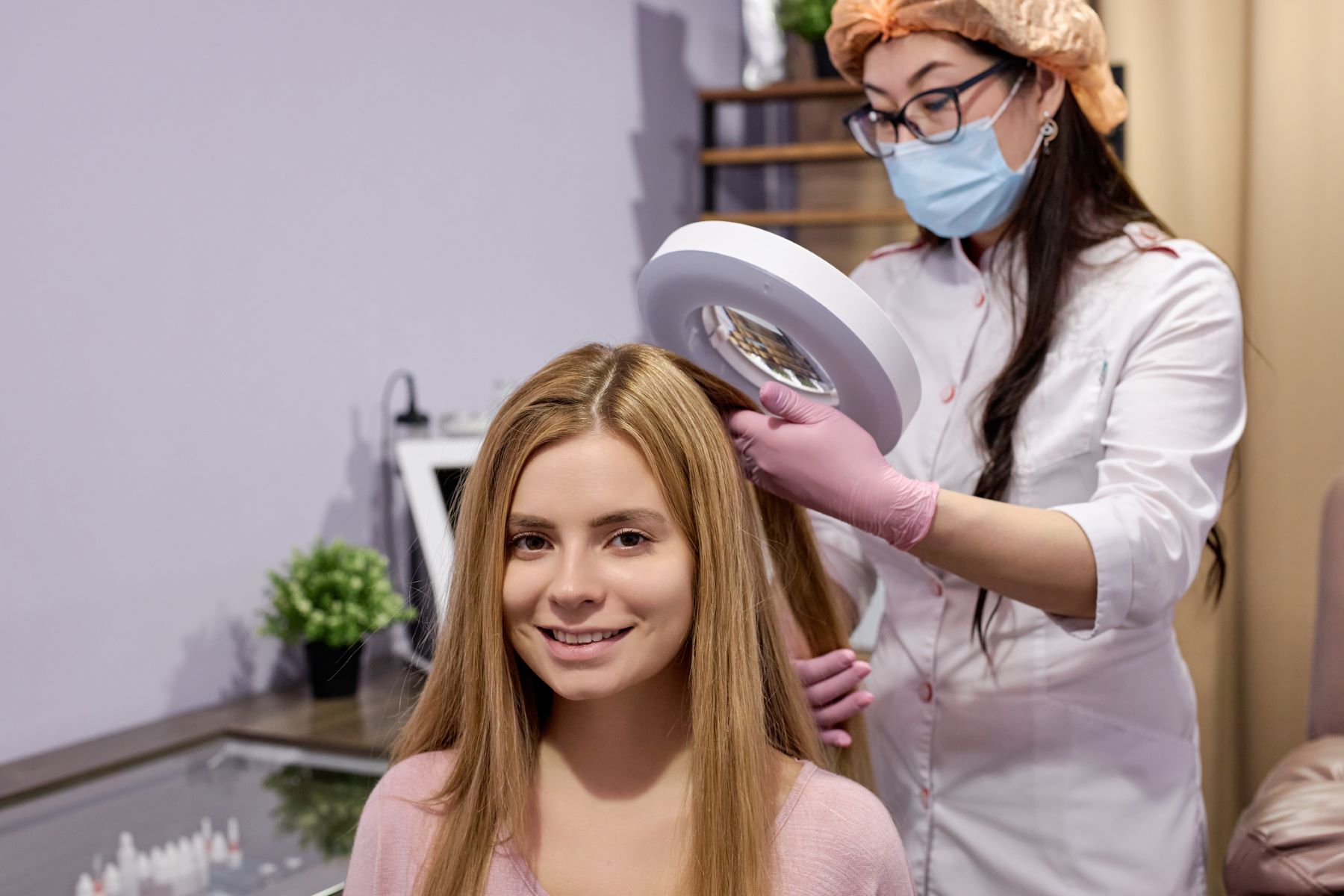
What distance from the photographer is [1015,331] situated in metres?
1.39

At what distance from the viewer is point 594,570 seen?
0.99m

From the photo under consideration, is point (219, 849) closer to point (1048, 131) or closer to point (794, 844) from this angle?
point (794, 844)

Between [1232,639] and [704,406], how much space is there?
5.61ft

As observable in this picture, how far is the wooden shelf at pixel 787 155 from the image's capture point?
2715 millimetres

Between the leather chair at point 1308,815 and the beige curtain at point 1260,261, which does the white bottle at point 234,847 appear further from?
the beige curtain at point 1260,261

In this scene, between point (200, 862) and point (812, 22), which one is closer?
point (200, 862)

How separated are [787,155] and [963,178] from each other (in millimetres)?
1471

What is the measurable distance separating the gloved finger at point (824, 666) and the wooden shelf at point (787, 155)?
5.60 feet

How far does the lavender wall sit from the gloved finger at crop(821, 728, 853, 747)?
3.50 ft

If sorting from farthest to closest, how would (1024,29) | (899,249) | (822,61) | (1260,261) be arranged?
(822,61), (1260,261), (899,249), (1024,29)

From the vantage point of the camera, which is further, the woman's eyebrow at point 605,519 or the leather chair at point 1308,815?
the leather chair at point 1308,815

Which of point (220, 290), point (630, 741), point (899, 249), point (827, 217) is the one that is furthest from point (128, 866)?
point (827, 217)

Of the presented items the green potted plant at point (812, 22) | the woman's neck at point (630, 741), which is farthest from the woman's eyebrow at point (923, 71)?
the green potted plant at point (812, 22)

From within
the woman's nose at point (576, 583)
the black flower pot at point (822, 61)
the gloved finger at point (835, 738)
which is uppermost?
the black flower pot at point (822, 61)
